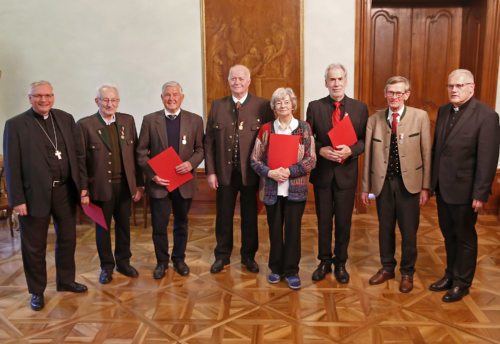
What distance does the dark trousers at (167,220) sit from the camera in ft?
12.0

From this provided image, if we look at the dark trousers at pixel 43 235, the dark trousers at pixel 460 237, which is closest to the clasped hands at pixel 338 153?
the dark trousers at pixel 460 237

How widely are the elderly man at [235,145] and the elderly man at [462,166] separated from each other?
1.23 m

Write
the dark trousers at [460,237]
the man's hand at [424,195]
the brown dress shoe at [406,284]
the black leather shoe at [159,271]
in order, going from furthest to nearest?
the black leather shoe at [159,271] → the brown dress shoe at [406,284] → the man's hand at [424,195] → the dark trousers at [460,237]

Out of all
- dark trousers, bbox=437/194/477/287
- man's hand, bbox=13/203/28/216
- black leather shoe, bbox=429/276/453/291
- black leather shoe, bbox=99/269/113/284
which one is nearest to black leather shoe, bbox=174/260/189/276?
black leather shoe, bbox=99/269/113/284

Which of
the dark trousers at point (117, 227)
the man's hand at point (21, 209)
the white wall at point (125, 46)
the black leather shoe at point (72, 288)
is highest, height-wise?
the white wall at point (125, 46)

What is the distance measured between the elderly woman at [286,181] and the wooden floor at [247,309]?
27 centimetres

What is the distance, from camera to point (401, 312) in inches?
122

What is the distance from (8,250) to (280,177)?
2830 millimetres

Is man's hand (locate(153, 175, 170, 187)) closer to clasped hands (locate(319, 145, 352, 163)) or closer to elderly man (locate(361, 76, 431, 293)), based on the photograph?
clasped hands (locate(319, 145, 352, 163))

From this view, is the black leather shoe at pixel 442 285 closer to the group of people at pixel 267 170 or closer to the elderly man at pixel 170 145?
the group of people at pixel 267 170

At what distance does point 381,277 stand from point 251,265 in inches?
38.9

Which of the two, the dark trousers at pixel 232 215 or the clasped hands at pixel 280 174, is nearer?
the clasped hands at pixel 280 174

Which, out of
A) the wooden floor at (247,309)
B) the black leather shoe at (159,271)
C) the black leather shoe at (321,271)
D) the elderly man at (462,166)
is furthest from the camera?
the black leather shoe at (159,271)

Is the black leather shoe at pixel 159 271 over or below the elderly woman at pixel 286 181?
below
